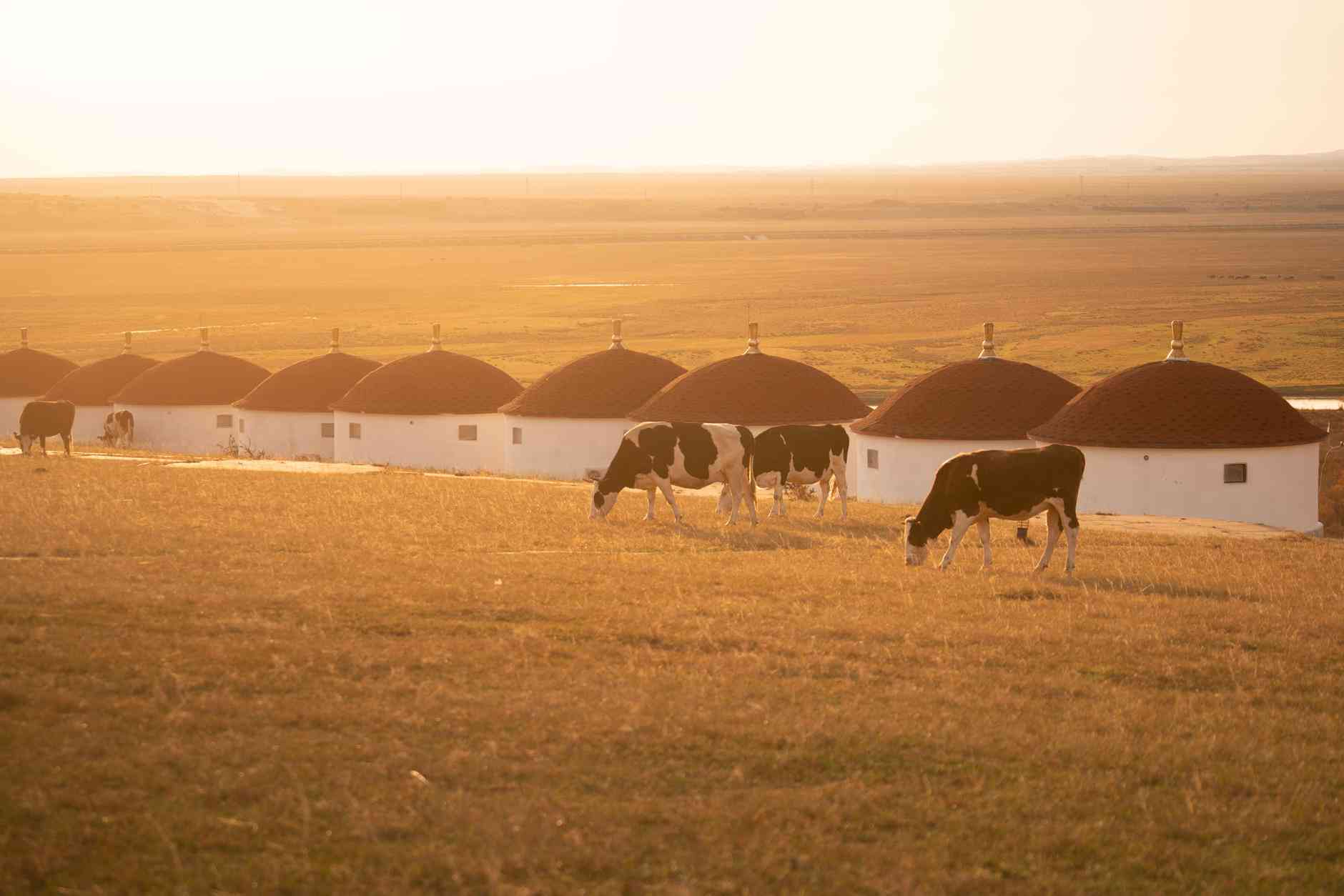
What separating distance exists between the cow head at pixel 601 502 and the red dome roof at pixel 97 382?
126 feet

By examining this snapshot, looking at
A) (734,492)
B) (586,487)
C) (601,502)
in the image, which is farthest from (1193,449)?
(601,502)

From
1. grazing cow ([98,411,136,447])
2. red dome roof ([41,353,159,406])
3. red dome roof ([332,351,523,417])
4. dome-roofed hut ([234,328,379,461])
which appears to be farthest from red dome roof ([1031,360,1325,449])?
red dome roof ([41,353,159,406])

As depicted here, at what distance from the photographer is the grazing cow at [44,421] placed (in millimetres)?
39250

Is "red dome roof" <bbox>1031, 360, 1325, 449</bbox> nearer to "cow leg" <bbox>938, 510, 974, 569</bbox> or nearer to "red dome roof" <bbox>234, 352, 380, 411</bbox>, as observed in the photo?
"cow leg" <bbox>938, 510, 974, 569</bbox>

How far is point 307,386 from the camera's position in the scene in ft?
184

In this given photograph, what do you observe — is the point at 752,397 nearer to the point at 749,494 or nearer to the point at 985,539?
the point at 749,494

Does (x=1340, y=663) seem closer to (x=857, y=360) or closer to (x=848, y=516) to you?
(x=848, y=516)

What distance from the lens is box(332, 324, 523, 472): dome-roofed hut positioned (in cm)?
5194

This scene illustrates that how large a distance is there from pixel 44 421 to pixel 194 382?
2020cm

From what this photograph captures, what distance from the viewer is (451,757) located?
Result: 11.3 meters

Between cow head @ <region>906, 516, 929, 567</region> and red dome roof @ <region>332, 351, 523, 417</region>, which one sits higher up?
red dome roof @ <region>332, 351, 523, 417</region>

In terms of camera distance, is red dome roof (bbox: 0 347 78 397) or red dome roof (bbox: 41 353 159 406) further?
red dome roof (bbox: 0 347 78 397)

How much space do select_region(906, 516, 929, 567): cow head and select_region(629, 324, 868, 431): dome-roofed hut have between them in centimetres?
2353

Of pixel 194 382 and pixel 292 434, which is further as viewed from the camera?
pixel 194 382
